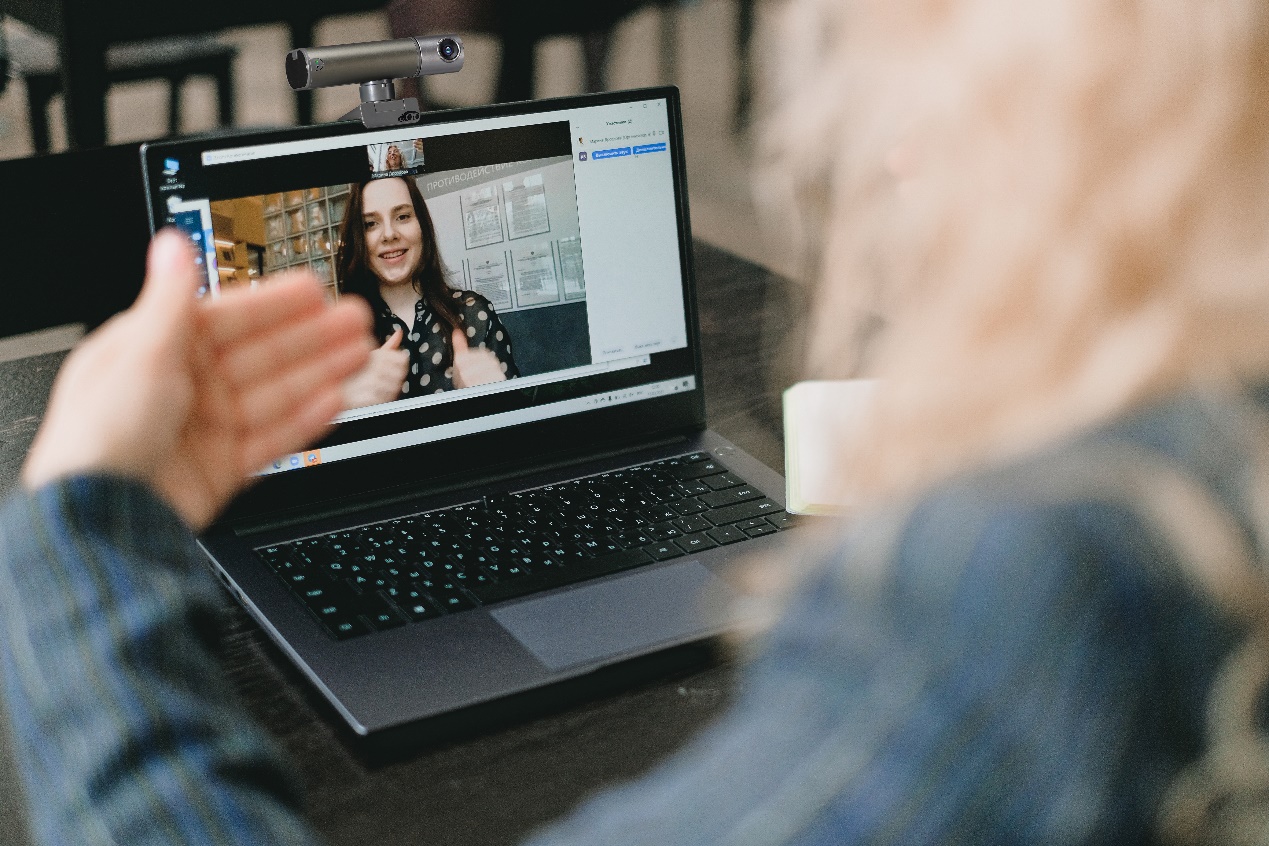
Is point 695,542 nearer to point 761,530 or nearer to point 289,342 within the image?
point 761,530

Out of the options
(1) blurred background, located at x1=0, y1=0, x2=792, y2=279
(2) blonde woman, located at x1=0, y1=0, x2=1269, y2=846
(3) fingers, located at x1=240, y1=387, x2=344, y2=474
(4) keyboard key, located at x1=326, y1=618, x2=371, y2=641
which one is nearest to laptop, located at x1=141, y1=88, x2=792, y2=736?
(4) keyboard key, located at x1=326, y1=618, x2=371, y2=641

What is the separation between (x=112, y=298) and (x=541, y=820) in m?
0.89

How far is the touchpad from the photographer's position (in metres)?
0.81

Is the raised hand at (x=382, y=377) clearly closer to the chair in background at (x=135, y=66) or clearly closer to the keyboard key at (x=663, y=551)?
the keyboard key at (x=663, y=551)

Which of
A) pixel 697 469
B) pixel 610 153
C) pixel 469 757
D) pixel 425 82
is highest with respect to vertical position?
pixel 425 82

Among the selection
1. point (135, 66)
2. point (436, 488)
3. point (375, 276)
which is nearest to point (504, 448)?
point (436, 488)

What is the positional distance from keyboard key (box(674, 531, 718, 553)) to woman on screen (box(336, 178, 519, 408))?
0.22m

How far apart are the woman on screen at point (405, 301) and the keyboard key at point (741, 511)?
22 cm

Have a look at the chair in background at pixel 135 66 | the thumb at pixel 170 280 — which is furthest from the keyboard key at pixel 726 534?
the chair in background at pixel 135 66

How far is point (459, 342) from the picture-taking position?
3.30 ft

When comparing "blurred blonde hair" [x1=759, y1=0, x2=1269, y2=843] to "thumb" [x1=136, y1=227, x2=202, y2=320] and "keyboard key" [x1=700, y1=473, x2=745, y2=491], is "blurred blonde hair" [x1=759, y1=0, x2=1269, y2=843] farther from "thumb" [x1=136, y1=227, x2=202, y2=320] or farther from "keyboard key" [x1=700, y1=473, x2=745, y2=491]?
"keyboard key" [x1=700, y1=473, x2=745, y2=491]

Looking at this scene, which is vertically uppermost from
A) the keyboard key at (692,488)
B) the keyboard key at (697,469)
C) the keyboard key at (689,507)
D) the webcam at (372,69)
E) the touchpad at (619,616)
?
the webcam at (372,69)

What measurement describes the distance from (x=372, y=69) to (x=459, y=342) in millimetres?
229

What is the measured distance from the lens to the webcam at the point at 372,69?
3.26 ft
